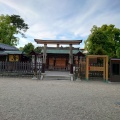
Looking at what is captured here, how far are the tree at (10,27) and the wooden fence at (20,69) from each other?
2402 cm

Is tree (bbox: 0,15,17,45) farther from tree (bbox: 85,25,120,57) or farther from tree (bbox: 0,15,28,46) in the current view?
tree (bbox: 85,25,120,57)

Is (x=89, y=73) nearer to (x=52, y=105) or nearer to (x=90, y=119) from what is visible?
(x=52, y=105)

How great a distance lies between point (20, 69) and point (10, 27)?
27296 millimetres

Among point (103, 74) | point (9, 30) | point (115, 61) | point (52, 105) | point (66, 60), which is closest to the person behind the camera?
point (52, 105)

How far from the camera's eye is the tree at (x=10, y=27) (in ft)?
137

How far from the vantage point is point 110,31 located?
36.0 m

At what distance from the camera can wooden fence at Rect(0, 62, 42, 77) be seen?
18.8 meters

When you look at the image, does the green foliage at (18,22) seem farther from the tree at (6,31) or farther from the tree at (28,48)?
the tree at (28,48)

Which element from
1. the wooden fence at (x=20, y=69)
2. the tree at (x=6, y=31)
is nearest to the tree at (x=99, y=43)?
the wooden fence at (x=20, y=69)

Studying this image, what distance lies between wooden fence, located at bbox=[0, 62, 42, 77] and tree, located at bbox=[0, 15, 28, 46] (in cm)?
A: 2402

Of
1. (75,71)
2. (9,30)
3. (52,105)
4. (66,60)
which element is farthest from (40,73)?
(9,30)

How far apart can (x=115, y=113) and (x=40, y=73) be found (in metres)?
13.2

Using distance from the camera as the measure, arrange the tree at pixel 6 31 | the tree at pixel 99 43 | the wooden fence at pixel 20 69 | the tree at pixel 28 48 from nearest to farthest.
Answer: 1. the wooden fence at pixel 20 69
2. the tree at pixel 99 43
3. the tree at pixel 28 48
4. the tree at pixel 6 31

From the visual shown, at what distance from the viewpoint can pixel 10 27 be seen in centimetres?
4372
